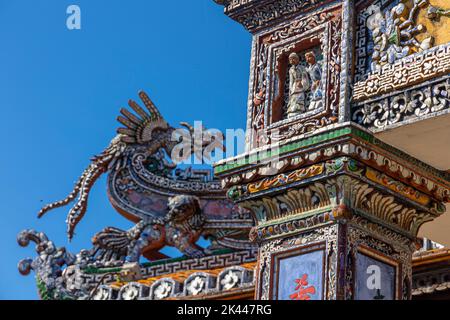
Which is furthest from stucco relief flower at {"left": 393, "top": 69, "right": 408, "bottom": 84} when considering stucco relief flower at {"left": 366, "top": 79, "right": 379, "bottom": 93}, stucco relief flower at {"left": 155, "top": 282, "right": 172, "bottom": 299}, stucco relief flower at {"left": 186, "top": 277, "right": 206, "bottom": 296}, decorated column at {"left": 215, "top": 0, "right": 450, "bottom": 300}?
stucco relief flower at {"left": 155, "top": 282, "right": 172, "bottom": 299}

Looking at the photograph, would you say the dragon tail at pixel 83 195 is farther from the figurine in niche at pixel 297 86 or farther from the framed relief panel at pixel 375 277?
the framed relief panel at pixel 375 277

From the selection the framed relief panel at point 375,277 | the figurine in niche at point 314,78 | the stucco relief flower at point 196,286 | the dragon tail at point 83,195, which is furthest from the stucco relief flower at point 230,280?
the framed relief panel at point 375,277

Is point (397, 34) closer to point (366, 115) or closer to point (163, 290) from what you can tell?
point (366, 115)

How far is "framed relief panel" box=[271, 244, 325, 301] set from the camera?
21.0 feet

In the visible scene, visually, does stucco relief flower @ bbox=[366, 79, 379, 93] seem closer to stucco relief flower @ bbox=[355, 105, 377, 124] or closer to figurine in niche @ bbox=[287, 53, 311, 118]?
stucco relief flower @ bbox=[355, 105, 377, 124]

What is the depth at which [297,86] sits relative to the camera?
23.1ft

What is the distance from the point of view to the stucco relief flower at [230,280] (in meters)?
10.1

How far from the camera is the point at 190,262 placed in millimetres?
11422

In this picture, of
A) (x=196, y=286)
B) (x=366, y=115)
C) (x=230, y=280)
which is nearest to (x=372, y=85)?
(x=366, y=115)

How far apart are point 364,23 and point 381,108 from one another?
54 centimetres

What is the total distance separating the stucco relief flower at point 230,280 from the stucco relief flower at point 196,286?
0.64 ft

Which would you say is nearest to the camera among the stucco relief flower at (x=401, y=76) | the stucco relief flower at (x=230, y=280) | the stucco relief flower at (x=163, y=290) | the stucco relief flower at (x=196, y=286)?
the stucco relief flower at (x=401, y=76)

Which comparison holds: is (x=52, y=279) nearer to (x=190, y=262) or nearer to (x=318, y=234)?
(x=190, y=262)

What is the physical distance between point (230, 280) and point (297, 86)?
337 centimetres
